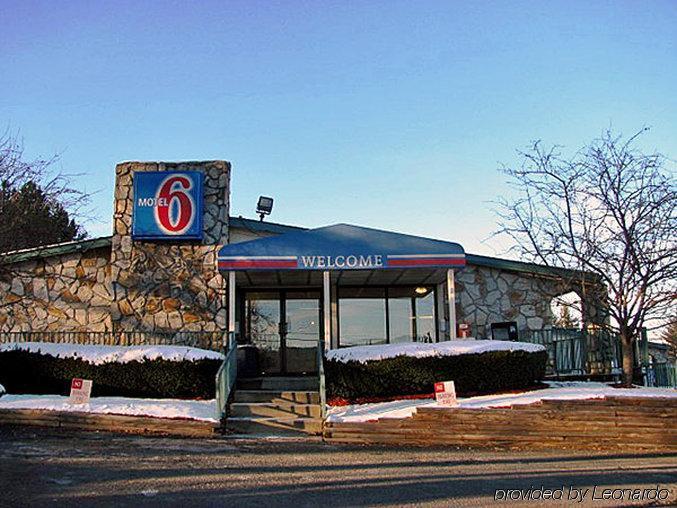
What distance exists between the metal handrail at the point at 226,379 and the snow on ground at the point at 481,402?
5.85 feet

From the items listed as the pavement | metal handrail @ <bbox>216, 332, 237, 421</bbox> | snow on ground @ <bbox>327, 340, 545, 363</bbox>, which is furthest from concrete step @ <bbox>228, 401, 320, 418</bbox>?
the pavement

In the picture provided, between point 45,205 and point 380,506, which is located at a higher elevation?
point 45,205

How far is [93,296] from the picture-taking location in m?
16.7

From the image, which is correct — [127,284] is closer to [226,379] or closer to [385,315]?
[226,379]

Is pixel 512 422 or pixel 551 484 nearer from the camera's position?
pixel 551 484

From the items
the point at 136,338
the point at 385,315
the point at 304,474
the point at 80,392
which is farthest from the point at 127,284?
the point at 304,474

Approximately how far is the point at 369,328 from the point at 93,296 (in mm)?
6955

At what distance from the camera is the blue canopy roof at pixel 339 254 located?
46.7 feet

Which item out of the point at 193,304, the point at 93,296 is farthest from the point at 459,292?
the point at 93,296

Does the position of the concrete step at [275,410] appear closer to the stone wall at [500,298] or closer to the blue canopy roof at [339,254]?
the blue canopy roof at [339,254]

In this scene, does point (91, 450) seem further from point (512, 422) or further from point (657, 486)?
point (657, 486)

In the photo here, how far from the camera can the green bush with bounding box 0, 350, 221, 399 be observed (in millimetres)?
12539

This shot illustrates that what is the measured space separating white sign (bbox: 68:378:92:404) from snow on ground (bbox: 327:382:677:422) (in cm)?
408

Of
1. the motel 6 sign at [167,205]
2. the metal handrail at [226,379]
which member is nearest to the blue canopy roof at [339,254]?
the metal handrail at [226,379]
